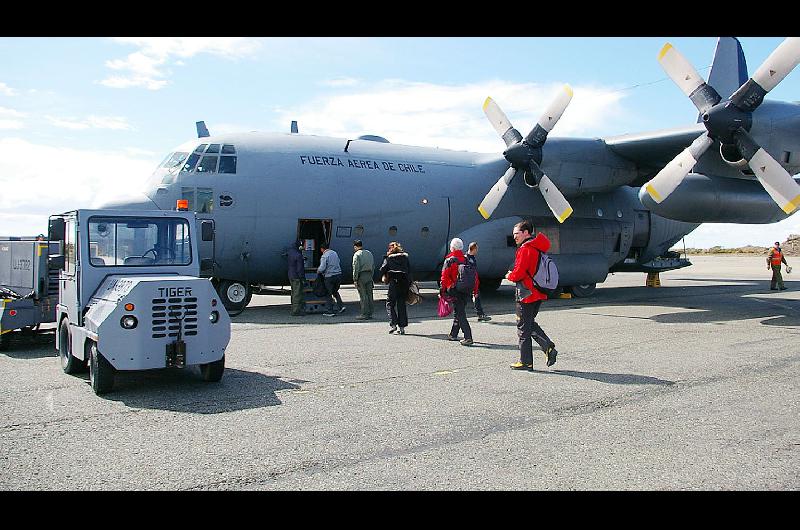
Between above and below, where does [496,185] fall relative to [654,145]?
below

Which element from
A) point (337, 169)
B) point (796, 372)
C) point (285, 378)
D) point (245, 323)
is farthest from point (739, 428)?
point (337, 169)

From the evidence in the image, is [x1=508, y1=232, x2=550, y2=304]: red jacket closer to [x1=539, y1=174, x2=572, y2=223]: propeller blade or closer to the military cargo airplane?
the military cargo airplane

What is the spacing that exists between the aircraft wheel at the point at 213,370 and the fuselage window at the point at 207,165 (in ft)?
26.8

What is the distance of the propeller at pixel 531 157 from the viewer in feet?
55.1

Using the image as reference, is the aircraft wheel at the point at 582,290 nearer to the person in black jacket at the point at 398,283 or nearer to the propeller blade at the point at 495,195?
the propeller blade at the point at 495,195

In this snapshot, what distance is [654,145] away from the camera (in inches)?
695

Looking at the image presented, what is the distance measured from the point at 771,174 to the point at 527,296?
26.7 feet

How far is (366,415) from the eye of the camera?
6445mm

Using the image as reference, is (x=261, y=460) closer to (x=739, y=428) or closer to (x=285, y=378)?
(x=285, y=378)

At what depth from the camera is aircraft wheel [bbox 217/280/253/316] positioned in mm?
15508

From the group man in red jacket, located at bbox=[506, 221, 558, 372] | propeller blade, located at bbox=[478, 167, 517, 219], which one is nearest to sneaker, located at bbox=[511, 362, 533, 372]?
man in red jacket, located at bbox=[506, 221, 558, 372]

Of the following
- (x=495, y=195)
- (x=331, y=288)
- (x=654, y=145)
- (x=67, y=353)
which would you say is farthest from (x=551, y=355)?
(x=654, y=145)

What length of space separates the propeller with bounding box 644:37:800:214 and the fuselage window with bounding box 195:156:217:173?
394 inches

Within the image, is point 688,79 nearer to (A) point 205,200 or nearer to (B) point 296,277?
(B) point 296,277
